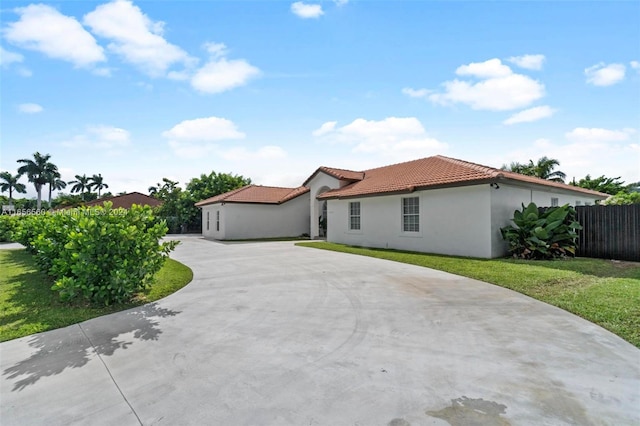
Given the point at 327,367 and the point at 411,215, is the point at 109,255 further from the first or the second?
the point at 411,215

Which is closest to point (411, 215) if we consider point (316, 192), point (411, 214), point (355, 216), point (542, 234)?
point (411, 214)

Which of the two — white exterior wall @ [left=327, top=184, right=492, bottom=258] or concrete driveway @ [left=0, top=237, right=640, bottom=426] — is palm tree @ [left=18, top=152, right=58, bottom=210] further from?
concrete driveway @ [left=0, top=237, right=640, bottom=426]

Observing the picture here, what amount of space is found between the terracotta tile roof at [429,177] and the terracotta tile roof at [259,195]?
236 inches

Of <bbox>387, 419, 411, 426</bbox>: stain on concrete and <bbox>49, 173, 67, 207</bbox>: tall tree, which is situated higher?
<bbox>49, 173, 67, 207</bbox>: tall tree

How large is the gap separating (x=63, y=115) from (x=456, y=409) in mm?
14707

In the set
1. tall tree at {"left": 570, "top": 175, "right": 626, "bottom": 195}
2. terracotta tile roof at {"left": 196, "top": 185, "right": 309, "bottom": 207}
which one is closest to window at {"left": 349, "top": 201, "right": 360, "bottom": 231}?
terracotta tile roof at {"left": 196, "top": 185, "right": 309, "bottom": 207}

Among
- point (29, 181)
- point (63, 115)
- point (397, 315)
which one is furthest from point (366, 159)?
point (29, 181)

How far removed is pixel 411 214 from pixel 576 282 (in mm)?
7641

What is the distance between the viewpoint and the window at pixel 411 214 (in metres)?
14.5

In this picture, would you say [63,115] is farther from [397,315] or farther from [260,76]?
[397,315]

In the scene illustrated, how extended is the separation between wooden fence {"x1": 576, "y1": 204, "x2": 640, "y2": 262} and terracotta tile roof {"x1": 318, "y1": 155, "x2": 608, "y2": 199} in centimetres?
243

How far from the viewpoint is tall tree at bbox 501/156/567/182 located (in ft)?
103

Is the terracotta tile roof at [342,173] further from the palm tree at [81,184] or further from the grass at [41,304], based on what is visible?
the palm tree at [81,184]

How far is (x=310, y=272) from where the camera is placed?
9359mm
